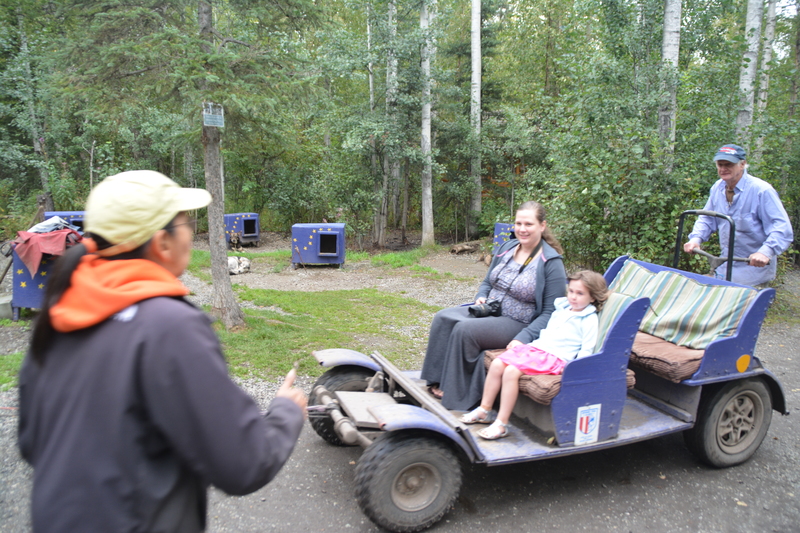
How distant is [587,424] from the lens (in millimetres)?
3506

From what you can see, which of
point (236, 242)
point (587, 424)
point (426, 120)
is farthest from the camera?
point (236, 242)

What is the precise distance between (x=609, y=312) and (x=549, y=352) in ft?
1.81

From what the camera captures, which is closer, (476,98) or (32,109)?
(32,109)

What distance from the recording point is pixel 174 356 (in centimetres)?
131

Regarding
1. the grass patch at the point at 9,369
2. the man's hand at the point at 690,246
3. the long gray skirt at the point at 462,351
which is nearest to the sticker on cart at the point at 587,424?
the long gray skirt at the point at 462,351

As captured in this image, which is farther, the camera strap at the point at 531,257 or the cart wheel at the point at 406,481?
the camera strap at the point at 531,257

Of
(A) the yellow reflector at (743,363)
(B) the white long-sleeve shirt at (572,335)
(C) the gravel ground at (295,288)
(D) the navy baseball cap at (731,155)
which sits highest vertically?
(D) the navy baseball cap at (731,155)

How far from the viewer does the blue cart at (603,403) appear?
3.24 m

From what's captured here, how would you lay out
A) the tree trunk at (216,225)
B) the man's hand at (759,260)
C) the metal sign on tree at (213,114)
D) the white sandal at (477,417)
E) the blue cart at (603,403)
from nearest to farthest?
the blue cart at (603,403) < the white sandal at (477,417) < the man's hand at (759,260) < the metal sign on tree at (213,114) < the tree trunk at (216,225)

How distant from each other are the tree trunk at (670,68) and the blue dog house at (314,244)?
754 cm

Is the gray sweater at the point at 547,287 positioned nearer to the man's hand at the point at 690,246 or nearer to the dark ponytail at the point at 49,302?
the man's hand at the point at 690,246

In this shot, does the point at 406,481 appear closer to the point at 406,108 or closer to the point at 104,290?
the point at 104,290

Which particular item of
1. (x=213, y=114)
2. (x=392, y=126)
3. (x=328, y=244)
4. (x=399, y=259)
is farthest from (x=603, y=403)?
(x=392, y=126)

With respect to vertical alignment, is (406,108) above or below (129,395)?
above
